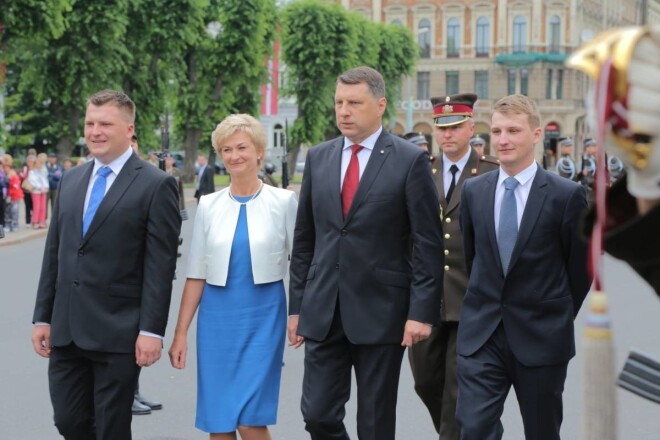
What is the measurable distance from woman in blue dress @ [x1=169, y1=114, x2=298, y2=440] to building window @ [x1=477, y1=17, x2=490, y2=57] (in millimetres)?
88718

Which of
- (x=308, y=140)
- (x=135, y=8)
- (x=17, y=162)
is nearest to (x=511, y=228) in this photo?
(x=135, y=8)

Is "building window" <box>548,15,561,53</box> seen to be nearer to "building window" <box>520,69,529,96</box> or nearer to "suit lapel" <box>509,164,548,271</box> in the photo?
"building window" <box>520,69,529,96</box>

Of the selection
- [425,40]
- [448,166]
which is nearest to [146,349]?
[448,166]

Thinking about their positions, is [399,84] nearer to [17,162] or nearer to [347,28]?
[347,28]

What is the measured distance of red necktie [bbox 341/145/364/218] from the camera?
5688 millimetres

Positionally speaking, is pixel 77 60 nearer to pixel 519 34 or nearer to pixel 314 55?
pixel 314 55

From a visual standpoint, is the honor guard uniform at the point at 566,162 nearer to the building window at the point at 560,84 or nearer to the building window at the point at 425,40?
the building window at the point at 560,84

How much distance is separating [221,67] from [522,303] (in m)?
47.6

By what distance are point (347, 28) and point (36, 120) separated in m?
16.9

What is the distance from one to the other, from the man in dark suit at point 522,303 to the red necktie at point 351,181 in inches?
23.7

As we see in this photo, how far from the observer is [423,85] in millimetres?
96125

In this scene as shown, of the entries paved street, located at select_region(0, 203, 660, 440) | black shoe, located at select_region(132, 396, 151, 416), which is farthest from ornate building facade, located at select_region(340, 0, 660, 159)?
black shoe, located at select_region(132, 396, 151, 416)

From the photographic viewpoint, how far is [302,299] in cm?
582

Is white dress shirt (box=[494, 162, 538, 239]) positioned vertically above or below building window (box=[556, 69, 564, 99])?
above
